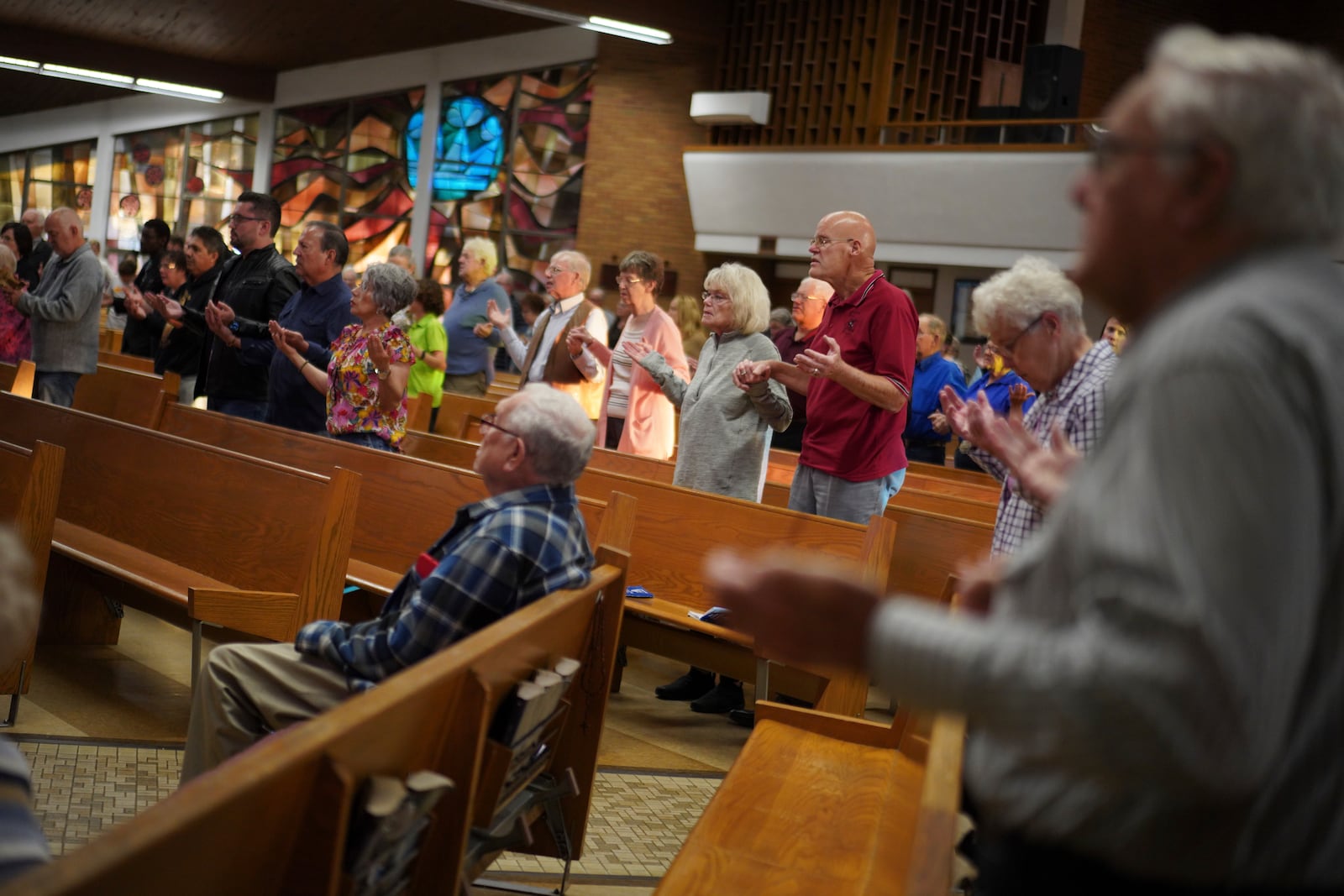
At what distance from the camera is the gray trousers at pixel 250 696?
233cm

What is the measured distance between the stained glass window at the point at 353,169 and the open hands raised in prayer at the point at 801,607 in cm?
1625

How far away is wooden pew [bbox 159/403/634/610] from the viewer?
385cm

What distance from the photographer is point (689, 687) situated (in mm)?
4547

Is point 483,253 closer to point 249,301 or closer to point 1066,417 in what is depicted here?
point 249,301

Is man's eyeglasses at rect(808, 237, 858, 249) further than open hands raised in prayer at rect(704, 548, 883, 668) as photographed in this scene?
Yes

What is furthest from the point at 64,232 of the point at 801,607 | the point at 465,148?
the point at 465,148

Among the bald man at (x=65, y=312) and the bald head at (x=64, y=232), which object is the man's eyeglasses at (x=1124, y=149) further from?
the bald head at (x=64, y=232)

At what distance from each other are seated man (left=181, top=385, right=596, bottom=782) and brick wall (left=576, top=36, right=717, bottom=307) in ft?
39.2

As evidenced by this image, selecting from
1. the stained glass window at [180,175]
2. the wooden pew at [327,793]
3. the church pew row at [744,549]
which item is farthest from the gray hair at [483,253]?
the stained glass window at [180,175]

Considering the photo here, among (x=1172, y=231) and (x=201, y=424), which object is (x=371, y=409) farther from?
(x=1172, y=231)

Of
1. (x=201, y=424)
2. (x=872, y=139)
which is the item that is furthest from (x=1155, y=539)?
(x=872, y=139)

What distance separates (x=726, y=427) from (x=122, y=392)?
3257mm

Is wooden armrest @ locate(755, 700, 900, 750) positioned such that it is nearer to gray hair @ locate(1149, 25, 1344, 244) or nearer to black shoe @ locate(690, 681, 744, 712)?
black shoe @ locate(690, 681, 744, 712)

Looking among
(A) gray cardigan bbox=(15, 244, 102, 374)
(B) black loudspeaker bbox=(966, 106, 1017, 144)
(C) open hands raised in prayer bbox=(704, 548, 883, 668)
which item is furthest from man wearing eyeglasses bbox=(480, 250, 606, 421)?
(B) black loudspeaker bbox=(966, 106, 1017, 144)
